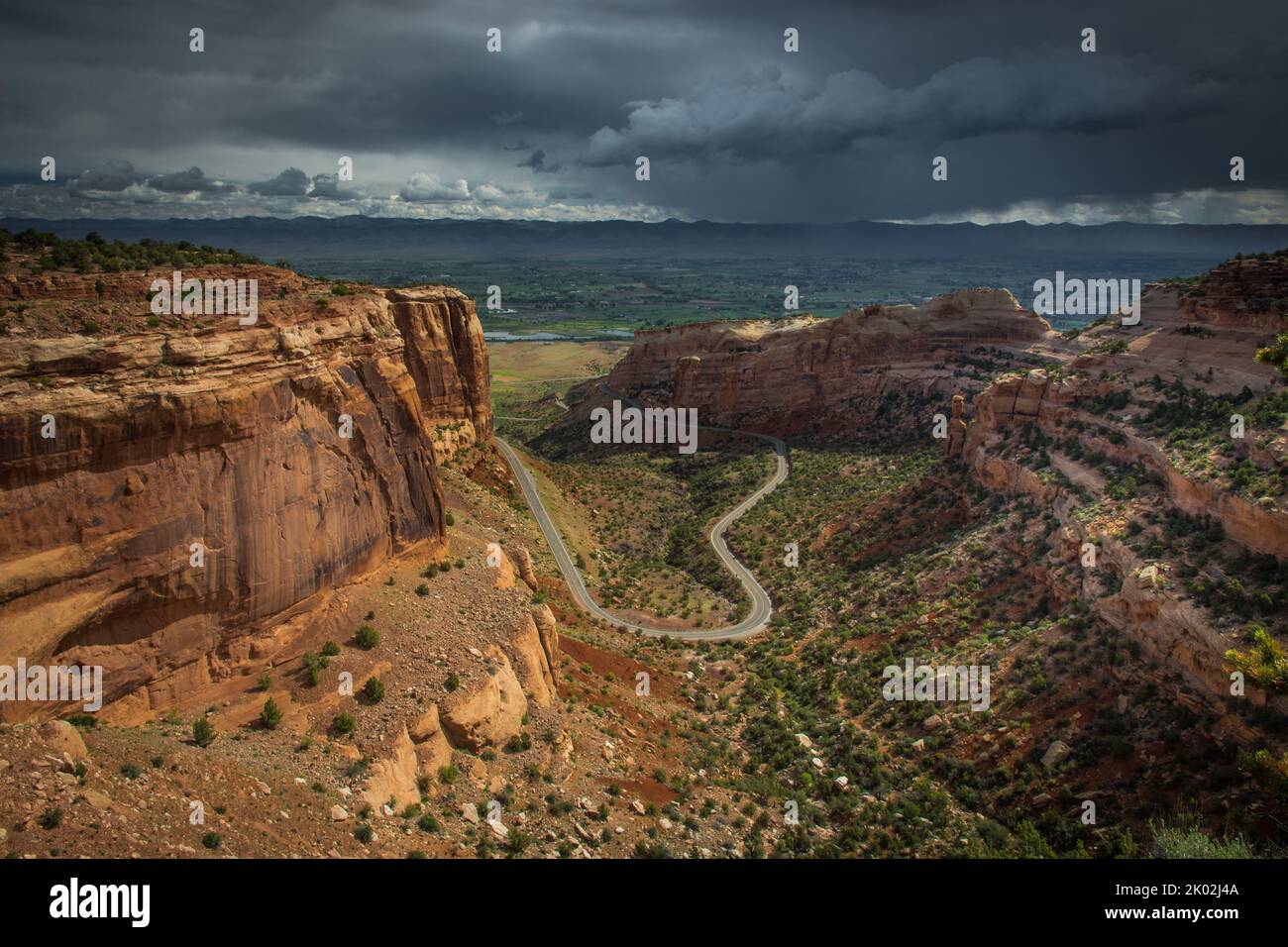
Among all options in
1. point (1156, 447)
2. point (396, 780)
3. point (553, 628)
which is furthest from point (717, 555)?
point (396, 780)

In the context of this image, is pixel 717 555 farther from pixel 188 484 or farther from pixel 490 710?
pixel 188 484

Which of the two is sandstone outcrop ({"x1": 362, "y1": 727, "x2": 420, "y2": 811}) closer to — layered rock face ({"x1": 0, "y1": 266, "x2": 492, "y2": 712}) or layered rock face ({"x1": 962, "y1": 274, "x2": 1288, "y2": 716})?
layered rock face ({"x1": 0, "y1": 266, "x2": 492, "y2": 712})

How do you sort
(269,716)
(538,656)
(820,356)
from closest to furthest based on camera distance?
(269,716), (538,656), (820,356)

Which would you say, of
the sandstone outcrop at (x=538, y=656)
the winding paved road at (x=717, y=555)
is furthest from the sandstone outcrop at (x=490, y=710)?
the winding paved road at (x=717, y=555)

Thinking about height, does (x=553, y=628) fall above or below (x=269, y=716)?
below

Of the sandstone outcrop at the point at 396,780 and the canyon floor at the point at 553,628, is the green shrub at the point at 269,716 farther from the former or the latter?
the sandstone outcrop at the point at 396,780

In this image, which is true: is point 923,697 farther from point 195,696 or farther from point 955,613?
point 195,696
